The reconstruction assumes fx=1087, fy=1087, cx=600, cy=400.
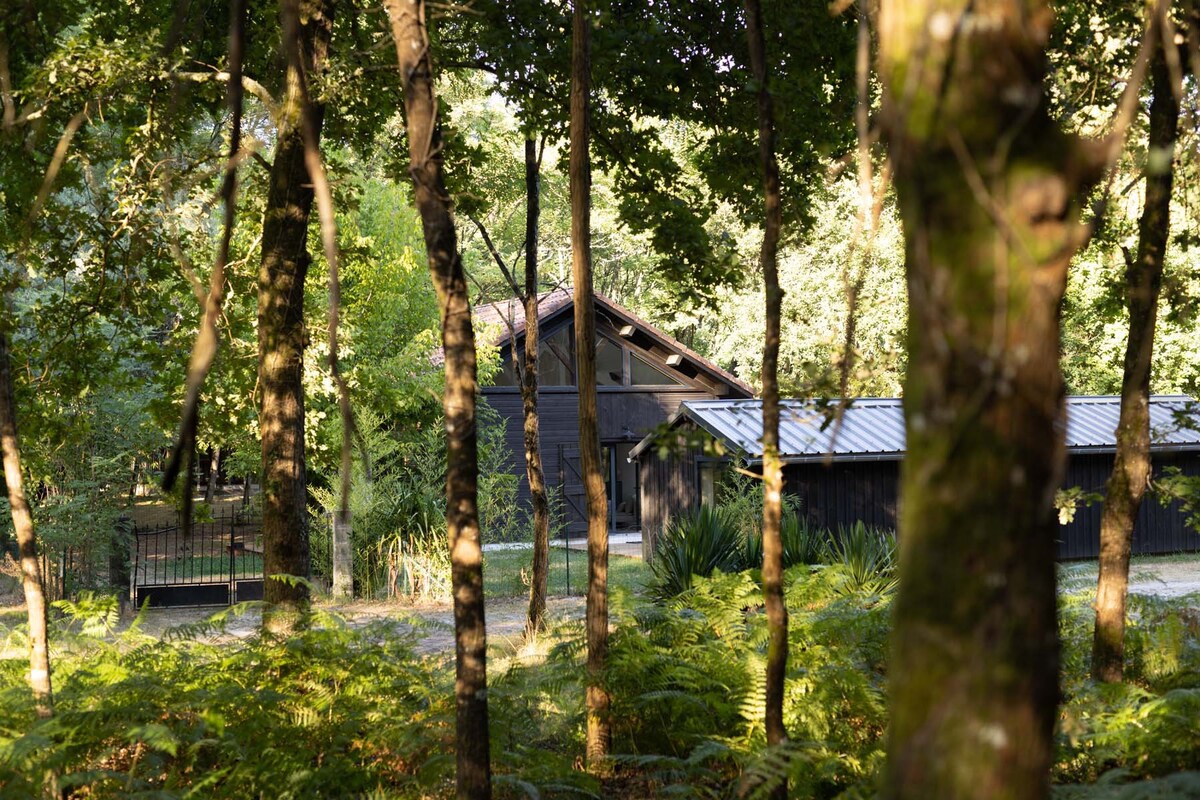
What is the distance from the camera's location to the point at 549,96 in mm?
9797

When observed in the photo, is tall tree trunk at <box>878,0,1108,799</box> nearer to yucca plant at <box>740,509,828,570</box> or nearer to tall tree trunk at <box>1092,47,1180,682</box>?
tall tree trunk at <box>1092,47,1180,682</box>

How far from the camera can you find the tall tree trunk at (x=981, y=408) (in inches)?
63.7

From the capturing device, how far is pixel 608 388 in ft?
102

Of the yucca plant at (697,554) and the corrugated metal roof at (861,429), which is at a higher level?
the corrugated metal roof at (861,429)

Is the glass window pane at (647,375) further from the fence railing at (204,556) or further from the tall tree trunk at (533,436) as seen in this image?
the tall tree trunk at (533,436)

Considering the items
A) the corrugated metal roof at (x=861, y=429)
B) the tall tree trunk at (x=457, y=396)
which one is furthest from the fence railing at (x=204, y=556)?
the tall tree trunk at (x=457, y=396)

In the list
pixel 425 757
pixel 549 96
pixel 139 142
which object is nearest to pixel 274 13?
pixel 139 142

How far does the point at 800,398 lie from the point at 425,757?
3.30m

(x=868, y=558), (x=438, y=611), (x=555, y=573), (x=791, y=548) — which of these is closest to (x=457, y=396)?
(x=791, y=548)

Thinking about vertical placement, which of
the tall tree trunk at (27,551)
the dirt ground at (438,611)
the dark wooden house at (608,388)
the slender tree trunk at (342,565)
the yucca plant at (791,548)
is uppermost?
the dark wooden house at (608,388)

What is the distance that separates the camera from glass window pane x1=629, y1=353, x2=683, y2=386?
103ft

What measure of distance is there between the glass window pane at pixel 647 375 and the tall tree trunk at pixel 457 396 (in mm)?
26808

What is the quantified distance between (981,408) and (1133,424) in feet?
19.6

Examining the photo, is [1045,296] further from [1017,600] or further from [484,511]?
[484,511]
